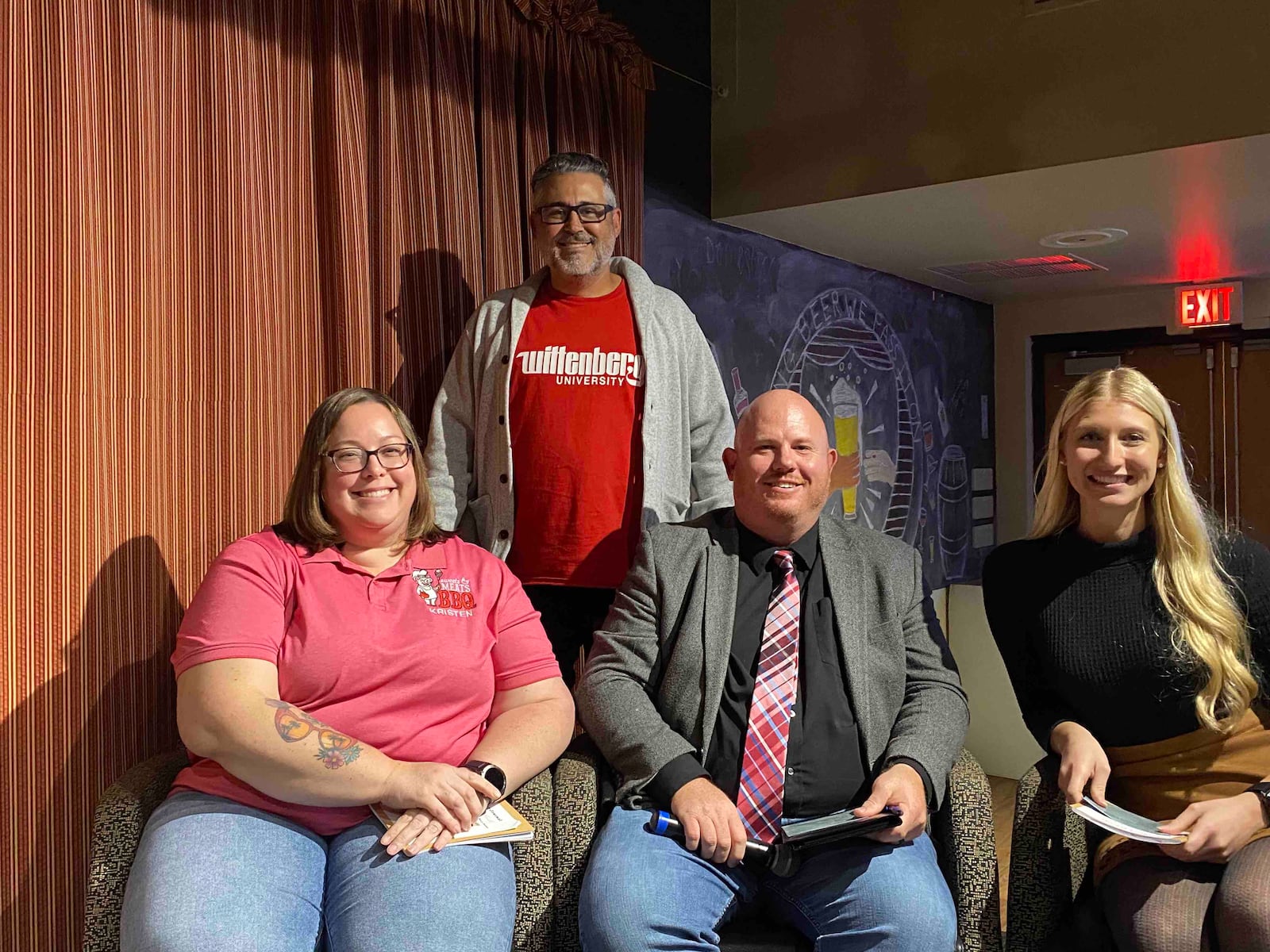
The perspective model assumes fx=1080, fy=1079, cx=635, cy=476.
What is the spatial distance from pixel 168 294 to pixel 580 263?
A: 0.89 meters

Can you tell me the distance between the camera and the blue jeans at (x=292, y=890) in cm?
156

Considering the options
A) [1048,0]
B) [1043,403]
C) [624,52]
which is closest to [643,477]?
[624,52]

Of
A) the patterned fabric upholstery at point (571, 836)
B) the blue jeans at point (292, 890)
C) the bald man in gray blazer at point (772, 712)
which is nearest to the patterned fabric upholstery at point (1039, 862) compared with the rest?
the bald man in gray blazer at point (772, 712)

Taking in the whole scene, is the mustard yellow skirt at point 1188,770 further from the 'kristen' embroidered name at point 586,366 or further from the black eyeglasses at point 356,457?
the black eyeglasses at point 356,457

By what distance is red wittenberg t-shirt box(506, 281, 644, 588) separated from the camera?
2.47 m

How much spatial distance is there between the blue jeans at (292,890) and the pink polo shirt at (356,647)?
0.07 m

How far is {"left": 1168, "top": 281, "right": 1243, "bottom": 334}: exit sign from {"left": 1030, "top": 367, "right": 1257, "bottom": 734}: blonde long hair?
4408mm

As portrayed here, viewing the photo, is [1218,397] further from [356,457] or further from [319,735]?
[319,735]

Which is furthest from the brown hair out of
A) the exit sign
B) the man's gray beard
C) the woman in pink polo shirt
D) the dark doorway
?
the exit sign

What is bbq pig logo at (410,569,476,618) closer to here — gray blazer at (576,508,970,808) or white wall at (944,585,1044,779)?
gray blazer at (576,508,970,808)

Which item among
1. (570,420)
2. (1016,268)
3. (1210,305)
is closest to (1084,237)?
(1016,268)

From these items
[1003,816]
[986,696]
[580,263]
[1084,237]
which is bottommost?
[1003,816]

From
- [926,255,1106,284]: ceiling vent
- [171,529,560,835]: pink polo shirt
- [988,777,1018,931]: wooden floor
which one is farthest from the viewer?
[926,255,1106,284]: ceiling vent

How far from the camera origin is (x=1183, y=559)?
6.38ft
